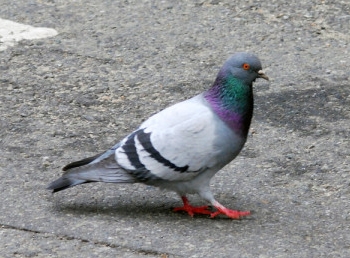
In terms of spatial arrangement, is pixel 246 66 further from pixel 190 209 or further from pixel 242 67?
pixel 190 209

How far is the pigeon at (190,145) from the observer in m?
4.54

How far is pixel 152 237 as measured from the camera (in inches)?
177

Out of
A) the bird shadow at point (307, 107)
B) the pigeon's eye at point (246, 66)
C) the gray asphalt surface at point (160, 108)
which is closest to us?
the gray asphalt surface at point (160, 108)

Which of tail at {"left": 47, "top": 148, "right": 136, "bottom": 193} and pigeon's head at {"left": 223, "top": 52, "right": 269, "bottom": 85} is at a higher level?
pigeon's head at {"left": 223, "top": 52, "right": 269, "bottom": 85}

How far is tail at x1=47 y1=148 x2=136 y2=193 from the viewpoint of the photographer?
464cm

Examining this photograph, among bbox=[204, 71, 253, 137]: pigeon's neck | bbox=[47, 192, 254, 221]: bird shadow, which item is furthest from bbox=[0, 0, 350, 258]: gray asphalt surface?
bbox=[204, 71, 253, 137]: pigeon's neck

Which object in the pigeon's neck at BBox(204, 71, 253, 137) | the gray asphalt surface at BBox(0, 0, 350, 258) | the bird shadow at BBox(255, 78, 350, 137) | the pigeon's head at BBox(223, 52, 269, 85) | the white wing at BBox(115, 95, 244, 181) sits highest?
the pigeon's head at BBox(223, 52, 269, 85)

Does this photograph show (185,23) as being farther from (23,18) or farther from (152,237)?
(152,237)

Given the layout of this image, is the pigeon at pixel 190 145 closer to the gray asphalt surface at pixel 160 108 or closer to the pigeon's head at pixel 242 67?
the pigeon's head at pixel 242 67

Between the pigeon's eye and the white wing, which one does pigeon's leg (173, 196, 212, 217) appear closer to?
the white wing

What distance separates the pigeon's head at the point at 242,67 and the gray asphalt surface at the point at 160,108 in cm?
68

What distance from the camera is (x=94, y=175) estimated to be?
4.64 m

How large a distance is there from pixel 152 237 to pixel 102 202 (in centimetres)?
46

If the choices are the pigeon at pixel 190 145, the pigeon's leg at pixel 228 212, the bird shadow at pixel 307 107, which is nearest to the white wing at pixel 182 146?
the pigeon at pixel 190 145
